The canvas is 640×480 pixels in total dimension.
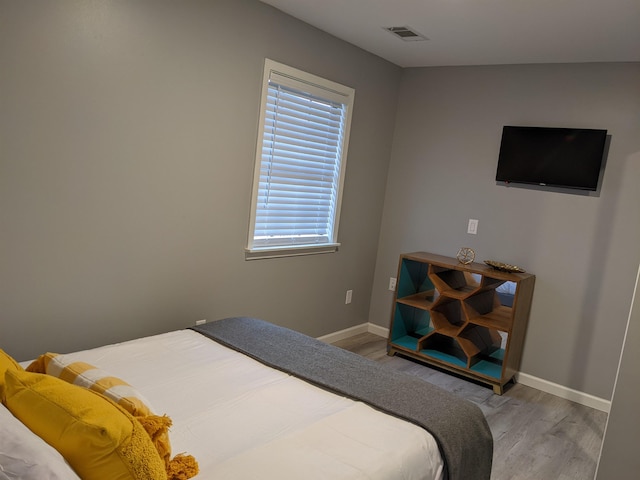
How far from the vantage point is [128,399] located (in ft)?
4.84

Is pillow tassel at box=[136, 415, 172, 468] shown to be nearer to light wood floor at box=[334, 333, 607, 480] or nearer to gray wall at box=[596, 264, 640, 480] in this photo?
light wood floor at box=[334, 333, 607, 480]

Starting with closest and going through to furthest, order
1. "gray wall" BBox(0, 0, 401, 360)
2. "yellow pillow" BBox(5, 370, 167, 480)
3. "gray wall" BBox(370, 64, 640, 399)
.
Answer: "yellow pillow" BBox(5, 370, 167, 480)
"gray wall" BBox(0, 0, 401, 360)
"gray wall" BBox(370, 64, 640, 399)

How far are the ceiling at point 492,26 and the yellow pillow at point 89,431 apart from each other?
2559 millimetres

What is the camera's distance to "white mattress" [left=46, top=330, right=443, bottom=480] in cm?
156

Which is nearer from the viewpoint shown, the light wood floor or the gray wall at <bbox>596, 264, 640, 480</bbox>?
the gray wall at <bbox>596, 264, 640, 480</bbox>

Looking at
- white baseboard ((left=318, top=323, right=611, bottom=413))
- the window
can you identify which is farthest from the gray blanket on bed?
white baseboard ((left=318, top=323, right=611, bottom=413))

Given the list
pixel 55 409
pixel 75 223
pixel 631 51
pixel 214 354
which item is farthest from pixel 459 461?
pixel 631 51

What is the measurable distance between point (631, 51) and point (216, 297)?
10.2 feet

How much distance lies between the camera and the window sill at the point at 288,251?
3365 mm

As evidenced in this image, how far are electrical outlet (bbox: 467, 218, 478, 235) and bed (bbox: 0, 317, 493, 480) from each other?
2.04 meters

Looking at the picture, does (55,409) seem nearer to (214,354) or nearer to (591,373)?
(214,354)

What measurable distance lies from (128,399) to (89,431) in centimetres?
25

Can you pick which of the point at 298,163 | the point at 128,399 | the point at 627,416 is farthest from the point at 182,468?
the point at 298,163

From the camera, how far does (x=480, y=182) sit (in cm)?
404
